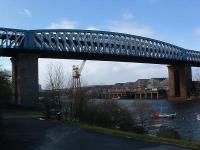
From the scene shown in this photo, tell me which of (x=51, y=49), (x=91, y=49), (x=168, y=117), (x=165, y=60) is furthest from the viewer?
(x=165, y=60)

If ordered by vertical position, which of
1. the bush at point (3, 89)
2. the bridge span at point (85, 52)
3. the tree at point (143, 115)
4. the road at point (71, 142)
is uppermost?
the bridge span at point (85, 52)

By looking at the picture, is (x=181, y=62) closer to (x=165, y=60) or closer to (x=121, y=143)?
(x=165, y=60)

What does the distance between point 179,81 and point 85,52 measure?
5830 centimetres

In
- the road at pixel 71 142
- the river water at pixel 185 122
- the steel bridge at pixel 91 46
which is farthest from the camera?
the steel bridge at pixel 91 46

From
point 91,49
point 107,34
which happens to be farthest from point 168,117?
point 107,34

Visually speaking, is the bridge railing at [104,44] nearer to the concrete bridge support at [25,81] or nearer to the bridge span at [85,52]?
the bridge span at [85,52]

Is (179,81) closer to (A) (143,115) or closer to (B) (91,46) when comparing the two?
(B) (91,46)

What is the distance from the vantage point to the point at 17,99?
3482 inches

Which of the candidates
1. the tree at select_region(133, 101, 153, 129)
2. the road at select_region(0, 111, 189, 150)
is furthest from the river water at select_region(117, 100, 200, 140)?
the road at select_region(0, 111, 189, 150)

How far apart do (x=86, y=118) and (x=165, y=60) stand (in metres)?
121

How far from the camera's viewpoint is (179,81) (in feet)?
522

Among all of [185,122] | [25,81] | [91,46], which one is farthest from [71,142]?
[91,46]

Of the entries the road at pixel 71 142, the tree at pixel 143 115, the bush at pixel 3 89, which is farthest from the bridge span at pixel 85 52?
the road at pixel 71 142

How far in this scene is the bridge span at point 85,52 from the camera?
293 ft
